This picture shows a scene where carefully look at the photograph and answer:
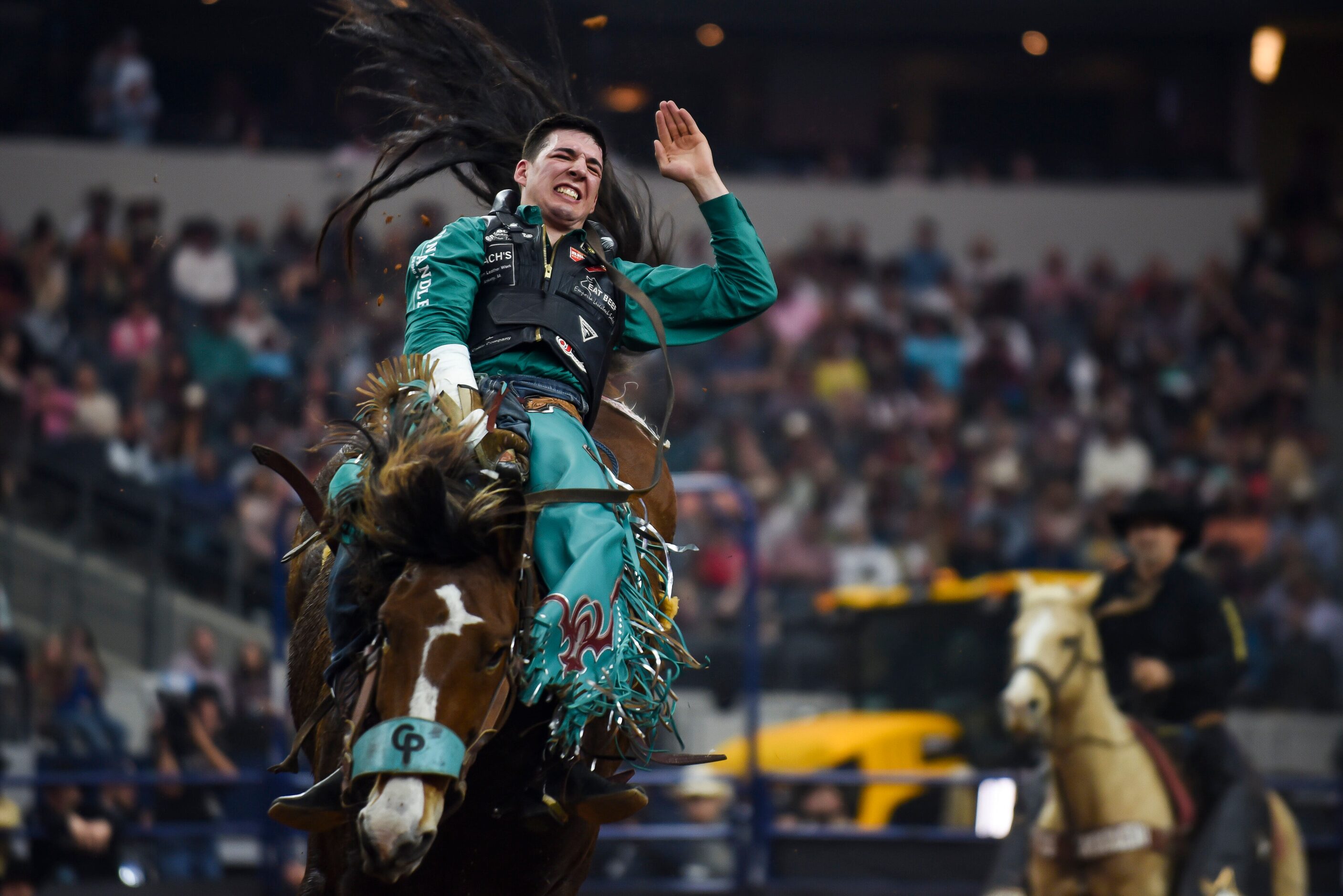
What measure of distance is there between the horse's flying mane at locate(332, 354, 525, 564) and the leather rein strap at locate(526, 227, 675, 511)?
0.06 m

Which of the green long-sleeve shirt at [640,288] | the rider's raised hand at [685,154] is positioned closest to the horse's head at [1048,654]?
the green long-sleeve shirt at [640,288]

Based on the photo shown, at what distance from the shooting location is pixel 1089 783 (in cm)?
694

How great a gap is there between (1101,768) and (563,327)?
3.92m

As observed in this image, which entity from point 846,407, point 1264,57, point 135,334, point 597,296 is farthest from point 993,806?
point 1264,57

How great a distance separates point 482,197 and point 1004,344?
10761mm

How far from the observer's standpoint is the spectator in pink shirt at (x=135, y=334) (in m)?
12.7

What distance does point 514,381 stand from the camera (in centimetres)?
402

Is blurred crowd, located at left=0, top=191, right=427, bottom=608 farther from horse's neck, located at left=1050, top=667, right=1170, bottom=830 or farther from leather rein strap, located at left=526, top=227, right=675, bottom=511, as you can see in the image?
leather rein strap, located at left=526, top=227, right=675, bottom=511

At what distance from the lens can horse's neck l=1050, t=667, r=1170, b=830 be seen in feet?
22.6

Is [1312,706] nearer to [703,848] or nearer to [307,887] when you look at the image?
[703,848]

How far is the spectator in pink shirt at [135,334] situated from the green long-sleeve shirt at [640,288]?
29.6 feet

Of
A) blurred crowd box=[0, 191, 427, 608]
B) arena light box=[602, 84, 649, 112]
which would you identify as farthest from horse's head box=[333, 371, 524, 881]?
blurred crowd box=[0, 191, 427, 608]

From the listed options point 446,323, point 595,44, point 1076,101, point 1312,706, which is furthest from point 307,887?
point 1076,101

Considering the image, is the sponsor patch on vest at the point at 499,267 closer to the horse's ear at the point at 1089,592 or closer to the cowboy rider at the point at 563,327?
the cowboy rider at the point at 563,327
